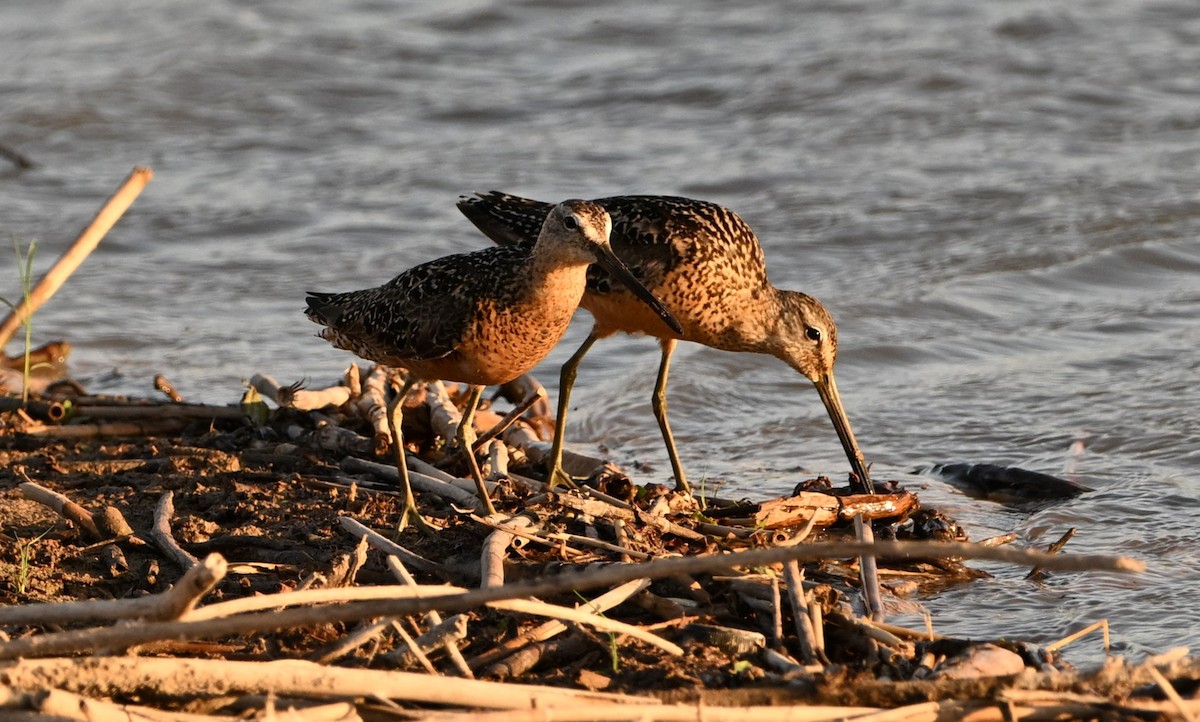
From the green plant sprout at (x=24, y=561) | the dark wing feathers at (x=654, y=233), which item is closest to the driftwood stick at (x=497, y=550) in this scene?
the green plant sprout at (x=24, y=561)

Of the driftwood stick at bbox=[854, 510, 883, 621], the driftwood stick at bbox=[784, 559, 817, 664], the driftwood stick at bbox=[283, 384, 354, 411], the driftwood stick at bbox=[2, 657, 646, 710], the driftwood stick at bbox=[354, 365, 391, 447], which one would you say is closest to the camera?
the driftwood stick at bbox=[2, 657, 646, 710]

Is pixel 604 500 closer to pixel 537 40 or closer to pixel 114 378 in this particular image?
pixel 114 378

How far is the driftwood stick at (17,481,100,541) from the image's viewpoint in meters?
4.34

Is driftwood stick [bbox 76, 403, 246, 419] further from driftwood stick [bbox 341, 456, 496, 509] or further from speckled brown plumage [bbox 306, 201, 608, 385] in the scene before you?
speckled brown plumage [bbox 306, 201, 608, 385]

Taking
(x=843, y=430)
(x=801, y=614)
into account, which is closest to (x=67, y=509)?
(x=801, y=614)

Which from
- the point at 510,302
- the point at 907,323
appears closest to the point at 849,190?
the point at 907,323

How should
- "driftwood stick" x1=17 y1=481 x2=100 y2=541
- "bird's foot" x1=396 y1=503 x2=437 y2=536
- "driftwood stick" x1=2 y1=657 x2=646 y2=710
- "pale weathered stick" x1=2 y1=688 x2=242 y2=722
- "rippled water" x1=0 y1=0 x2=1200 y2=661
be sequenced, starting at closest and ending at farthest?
"pale weathered stick" x1=2 y1=688 x2=242 y2=722 → "driftwood stick" x1=2 y1=657 x2=646 y2=710 → "driftwood stick" x1=17 y1=481 x2=100 y2=541 → "bird's foot" x1=396 y1=503 x2=437 y2=536 → "rippled water" x1=0 y1=0 x2=1200 y2=661

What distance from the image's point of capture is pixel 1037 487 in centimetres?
553

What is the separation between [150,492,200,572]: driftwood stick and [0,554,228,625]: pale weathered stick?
1020 millimetres

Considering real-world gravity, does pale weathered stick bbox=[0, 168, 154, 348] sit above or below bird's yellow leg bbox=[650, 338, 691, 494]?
above

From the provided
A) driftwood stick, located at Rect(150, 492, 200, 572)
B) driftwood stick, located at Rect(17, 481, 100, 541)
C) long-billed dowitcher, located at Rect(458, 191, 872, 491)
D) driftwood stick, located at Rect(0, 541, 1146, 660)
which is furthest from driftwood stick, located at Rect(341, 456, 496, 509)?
driftwood stick, located at Rect(0, 541, 1146, 660)

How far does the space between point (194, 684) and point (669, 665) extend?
1102 millimetres

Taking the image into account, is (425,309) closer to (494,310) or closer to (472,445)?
(494,310)

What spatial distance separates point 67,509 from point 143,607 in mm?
1453
